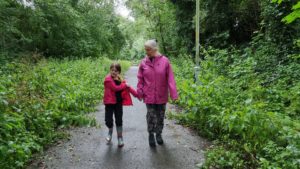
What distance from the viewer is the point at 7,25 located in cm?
1430

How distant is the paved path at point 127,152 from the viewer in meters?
5.08

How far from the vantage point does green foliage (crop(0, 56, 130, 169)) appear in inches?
179

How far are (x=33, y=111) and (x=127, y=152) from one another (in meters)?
2.16

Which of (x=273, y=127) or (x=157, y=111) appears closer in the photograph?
(x=273, y=127)

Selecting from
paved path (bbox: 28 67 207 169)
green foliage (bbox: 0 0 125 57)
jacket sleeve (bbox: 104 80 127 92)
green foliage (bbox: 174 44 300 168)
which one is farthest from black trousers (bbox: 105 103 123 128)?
green foliage (bbox: 0 0 125 57)

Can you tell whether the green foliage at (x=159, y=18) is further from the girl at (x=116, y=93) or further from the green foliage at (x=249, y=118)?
the girl at (x=116, y=93)

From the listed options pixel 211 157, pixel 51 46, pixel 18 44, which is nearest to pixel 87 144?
pixel 211 157

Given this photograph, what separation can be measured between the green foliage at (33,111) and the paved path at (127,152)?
0.39 meters

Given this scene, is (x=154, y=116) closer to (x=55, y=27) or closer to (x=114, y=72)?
(x=114, y=72)

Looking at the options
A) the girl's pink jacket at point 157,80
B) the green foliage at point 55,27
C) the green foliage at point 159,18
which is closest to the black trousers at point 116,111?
the girl's pink jacket at point 157,80

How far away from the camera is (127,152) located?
5.67 m

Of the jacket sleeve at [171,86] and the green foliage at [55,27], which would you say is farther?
the green foliage at [55,27]

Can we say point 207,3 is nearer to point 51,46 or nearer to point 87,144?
point 51,46

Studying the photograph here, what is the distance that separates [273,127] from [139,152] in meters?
2.36
